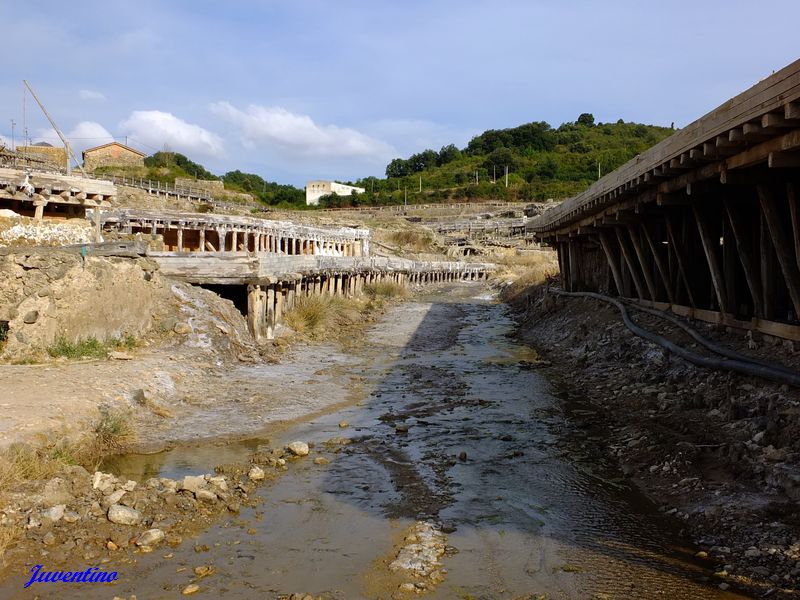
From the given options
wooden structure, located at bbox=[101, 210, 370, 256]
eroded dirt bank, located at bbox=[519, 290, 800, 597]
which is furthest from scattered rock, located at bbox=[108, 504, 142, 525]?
wooden structure, located at bbox=[101, 210, 370, 256]

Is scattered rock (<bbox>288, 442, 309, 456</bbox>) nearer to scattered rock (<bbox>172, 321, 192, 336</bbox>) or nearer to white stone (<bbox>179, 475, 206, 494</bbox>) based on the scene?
white stone (<bbox>179, 475, 206, 494</bbox>)

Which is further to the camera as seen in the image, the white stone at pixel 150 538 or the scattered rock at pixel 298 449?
the scattered rock at pixel 298 449

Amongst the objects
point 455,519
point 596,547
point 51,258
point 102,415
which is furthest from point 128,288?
point 596,547

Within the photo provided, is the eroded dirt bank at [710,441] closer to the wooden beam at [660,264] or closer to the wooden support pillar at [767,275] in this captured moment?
the wooden support pillar at [767,275]

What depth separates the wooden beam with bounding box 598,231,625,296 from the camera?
Result: 19.3 meters

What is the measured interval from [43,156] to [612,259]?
62.2 m

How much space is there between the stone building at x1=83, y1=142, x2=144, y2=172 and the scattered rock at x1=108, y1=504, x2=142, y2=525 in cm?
8856

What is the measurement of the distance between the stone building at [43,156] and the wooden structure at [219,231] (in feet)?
90.8

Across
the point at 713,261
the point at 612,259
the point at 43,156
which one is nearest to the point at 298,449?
the point at 713,261

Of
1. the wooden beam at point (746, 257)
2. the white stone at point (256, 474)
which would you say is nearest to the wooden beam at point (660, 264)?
the wooden beam at point (746, 257)

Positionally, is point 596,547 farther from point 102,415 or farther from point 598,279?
point 598,279

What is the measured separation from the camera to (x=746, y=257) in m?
10.6

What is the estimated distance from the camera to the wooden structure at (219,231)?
32500 millimetres

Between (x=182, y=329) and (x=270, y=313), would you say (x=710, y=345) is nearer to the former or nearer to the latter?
(x=182, y=329)
